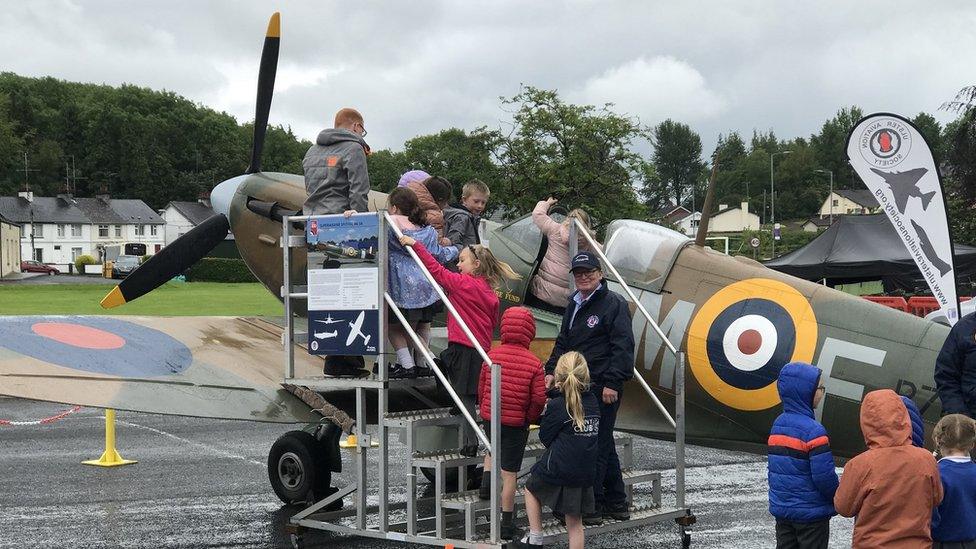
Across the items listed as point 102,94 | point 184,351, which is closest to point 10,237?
point 102,94

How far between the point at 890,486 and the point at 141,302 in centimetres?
3674

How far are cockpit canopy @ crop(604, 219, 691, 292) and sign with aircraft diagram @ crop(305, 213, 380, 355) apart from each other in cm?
205

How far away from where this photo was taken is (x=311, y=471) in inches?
351

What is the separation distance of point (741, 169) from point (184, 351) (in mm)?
154539

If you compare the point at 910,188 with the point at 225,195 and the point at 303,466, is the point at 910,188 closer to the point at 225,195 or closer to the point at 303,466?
the point at 303,466

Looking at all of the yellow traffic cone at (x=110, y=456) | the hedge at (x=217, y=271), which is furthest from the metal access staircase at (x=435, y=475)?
the hedge at (x=217, y=271)

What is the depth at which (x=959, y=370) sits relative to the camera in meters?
5.91

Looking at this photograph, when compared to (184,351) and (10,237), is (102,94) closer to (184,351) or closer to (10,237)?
(10,237)

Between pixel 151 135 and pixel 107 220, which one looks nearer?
pixel 107 220

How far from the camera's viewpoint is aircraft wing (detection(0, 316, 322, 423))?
7.99m

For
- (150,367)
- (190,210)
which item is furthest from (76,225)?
(150,367)

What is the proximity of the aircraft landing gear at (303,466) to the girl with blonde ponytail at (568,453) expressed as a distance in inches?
133

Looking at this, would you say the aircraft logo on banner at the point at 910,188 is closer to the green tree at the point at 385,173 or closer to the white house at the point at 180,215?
the green tree at the point at 385,173

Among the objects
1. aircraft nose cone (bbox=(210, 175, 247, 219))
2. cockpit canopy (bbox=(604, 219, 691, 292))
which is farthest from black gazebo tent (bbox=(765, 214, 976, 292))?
cockpit canopy (bbox=(604, 219, 691, 292))
